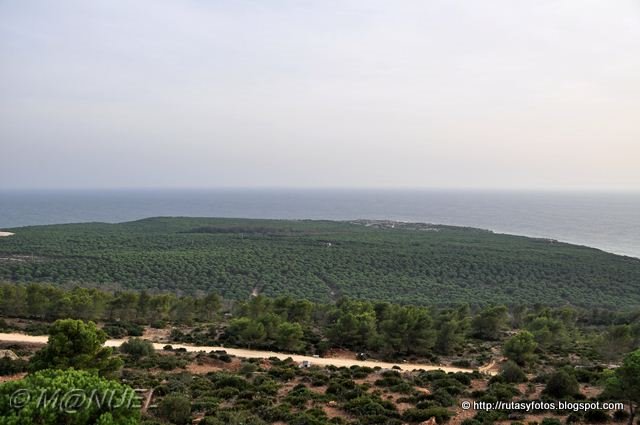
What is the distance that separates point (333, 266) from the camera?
74.9 metres

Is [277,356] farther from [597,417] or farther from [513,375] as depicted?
[597,417]

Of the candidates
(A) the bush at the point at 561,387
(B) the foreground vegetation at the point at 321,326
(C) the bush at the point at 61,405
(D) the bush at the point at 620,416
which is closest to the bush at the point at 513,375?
(A) the bush at the point at 561,387

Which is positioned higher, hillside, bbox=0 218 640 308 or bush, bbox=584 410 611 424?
bush, bbox=584 410 611 424

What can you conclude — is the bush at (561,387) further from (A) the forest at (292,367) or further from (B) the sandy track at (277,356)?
(B) the sandy track at (277,356)

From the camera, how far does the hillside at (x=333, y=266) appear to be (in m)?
58.5

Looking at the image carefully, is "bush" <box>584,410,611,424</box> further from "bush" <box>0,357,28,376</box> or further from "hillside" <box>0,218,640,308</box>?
"hillside" <box>0,218,640,308</box>

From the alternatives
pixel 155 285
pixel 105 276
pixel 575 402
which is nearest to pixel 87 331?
pixel 575 402

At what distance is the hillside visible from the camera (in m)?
58.5

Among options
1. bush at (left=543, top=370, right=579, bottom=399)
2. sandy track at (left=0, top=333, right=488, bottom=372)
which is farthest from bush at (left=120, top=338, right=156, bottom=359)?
bush at (left=543, top=370, right=579, bottom=399)

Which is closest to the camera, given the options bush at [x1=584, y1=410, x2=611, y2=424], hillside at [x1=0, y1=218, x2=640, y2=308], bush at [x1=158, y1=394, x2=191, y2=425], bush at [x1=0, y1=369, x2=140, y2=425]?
bush at [x1=0, y1=369, x2=140, y2=425]

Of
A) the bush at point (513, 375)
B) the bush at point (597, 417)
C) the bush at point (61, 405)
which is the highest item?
the bush at point (61, 405)

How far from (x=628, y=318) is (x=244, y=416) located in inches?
1713

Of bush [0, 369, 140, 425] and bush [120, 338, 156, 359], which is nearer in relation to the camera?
bush [0, 369, 140, 425]

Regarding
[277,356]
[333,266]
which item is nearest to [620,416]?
[277,356]
